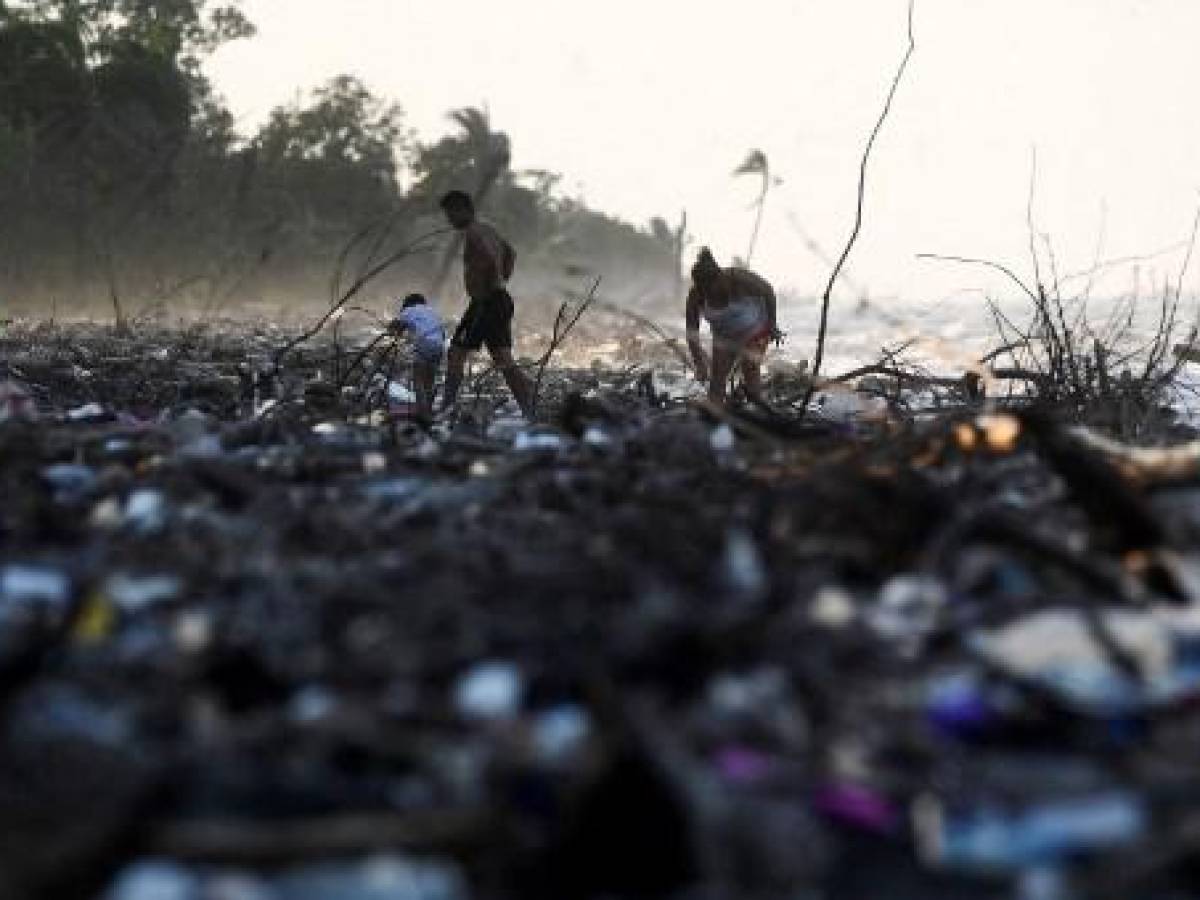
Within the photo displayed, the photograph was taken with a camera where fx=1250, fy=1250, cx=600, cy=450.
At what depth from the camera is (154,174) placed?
85.1ft

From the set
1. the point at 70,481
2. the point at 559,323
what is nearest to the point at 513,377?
the point at 559,323

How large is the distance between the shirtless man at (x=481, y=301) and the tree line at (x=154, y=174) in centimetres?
1133

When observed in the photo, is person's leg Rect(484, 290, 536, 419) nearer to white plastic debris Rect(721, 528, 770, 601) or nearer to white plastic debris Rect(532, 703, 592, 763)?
white plastic debris Rect(721, 528, 770, 601)

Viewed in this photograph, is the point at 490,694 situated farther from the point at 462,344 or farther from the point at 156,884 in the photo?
the point at 462,344

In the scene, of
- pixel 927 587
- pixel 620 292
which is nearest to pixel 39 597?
pixel 927 587

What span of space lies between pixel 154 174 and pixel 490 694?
26677mm

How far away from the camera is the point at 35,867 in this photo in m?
1.26

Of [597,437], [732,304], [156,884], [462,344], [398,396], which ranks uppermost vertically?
[732,304]

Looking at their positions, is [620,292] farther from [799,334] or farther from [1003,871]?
[1003,871]

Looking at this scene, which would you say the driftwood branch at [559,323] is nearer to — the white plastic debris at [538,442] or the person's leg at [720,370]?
the white plastic debris at [538,442]

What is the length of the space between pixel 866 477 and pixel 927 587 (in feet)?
1.39

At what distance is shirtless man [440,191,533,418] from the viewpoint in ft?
21.8

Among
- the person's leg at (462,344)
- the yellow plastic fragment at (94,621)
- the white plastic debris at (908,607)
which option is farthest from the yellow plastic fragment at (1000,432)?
the person's leg at (462,344)

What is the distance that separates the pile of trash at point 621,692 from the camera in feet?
4.44
